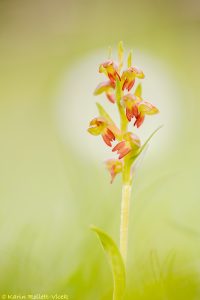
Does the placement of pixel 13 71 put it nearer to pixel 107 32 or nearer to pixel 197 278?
pixel 107 32

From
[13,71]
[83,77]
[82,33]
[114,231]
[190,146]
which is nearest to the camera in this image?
[114,231]

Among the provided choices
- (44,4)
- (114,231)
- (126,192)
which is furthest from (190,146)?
(44,4)

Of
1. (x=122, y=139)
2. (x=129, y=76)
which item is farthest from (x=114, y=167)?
(x=129, y=76)

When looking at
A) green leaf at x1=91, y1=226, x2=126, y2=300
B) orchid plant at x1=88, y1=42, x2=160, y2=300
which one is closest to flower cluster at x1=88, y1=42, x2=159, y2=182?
orchid plant at x1=88, y1=42, x2=160, y2=300

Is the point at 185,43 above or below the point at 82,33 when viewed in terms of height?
below

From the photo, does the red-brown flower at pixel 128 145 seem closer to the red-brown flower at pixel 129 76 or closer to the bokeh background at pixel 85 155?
the red-brown flower at pixel 129 76

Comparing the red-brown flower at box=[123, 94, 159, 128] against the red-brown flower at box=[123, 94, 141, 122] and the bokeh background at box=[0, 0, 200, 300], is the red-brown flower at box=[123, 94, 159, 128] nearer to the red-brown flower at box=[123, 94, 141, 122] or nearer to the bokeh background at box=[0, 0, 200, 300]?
the red-brown flower at box=[123, 94, 141, 122]

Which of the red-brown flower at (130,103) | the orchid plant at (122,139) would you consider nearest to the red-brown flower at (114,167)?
the orchid plant at (122,139)
